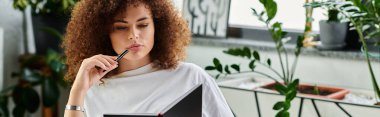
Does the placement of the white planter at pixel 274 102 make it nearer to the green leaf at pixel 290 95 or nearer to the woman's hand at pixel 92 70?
the green leaf at pixel 290 95

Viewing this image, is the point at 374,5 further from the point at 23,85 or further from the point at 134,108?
the point at 23,85

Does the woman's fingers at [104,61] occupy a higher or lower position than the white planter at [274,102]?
higher

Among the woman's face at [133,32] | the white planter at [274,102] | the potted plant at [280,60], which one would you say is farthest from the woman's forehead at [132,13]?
the white planter at [274,102]

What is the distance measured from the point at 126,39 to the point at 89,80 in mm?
143

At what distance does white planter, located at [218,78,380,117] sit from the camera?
1716 mm

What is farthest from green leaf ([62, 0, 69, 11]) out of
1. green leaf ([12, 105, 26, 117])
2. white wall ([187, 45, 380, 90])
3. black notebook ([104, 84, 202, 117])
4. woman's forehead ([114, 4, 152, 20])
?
black notebook ([104, 84, 202, 117])

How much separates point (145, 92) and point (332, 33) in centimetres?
103

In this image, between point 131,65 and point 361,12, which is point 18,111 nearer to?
point 131,65

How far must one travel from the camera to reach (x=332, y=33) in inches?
84.5

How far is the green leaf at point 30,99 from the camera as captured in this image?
256 cm

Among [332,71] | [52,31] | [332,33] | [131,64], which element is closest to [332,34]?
[332,33]

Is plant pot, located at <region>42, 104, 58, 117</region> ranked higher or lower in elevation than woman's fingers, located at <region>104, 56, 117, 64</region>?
lower

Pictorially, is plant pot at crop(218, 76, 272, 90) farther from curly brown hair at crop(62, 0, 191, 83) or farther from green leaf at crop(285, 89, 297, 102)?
curly brown hair at crop(62, 0, 191, 83)

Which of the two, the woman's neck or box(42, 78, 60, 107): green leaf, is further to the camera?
box(42, 78, 60, 107): green leaf
